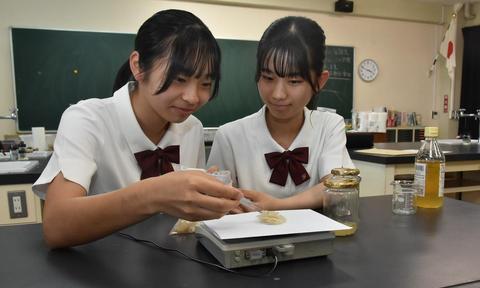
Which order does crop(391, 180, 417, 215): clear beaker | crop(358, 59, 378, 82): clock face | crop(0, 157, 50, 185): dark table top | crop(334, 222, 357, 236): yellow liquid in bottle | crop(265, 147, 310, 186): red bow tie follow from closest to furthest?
1. crop(334, 222, 357, 236): yellow liquid in bottle
2. crop(391, 180, 417, 215): clear beaker
3. crop(265, 147, 310, 186): red bow tie
4. crop(0, 157, 50, 185): dark table top
5. crop(358, 59, 378, 82): clock face

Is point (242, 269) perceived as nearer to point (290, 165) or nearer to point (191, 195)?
point (191, 195)

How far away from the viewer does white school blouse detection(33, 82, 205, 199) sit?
3.13 feet

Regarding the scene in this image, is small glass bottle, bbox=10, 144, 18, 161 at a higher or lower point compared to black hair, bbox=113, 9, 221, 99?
lower

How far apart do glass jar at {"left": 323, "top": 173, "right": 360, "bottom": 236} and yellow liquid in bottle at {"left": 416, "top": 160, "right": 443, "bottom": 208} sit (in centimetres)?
32

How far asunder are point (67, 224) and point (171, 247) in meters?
0.22

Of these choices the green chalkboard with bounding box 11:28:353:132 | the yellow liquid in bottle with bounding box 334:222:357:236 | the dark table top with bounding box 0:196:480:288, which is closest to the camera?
the dark table top with bounding box 0:196:480:288

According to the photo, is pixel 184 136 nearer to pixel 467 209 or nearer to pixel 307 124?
pixel 307 124

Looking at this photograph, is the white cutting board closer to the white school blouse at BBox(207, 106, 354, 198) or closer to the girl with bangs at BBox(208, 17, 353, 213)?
the girl with bangs at BBox(208, 17, 353, 213)

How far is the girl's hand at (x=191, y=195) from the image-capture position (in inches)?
26.7

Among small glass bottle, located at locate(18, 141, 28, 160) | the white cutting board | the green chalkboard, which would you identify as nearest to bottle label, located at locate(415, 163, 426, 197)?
the white cutting board

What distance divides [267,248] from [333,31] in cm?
533

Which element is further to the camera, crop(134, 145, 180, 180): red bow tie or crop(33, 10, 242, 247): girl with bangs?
crop(134, 145, 180, 180): red bow tie

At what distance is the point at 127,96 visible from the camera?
3.82ft

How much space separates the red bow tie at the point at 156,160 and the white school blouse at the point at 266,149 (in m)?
0.29
